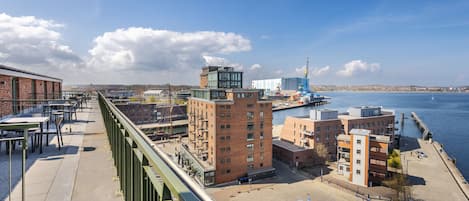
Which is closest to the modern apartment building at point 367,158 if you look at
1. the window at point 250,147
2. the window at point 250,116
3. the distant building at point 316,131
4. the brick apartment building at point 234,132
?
the distant building at point 316,131

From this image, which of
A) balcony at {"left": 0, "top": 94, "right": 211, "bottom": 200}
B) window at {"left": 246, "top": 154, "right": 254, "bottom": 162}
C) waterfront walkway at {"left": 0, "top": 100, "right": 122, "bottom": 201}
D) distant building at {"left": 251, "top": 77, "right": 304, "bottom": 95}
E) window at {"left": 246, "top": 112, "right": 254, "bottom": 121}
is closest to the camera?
balcony at {"left": 0, "top": 94, "right": 211, "bottom": 200}

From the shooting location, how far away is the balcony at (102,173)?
4.58 feet

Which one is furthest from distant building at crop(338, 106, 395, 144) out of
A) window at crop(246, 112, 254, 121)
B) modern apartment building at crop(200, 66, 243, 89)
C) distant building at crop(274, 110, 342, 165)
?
modern apartment building at crop(200, 66, 243, 89)

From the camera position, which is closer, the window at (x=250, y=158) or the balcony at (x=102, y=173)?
the balcony at (x=102, y=173)

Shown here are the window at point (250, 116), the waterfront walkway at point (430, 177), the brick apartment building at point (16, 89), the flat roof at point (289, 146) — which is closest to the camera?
the brick apartment building at point (16, 89)

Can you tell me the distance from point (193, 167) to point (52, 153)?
818 inches

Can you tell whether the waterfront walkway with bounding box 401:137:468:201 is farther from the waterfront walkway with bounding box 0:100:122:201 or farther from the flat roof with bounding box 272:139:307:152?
the waterfront walkway with bounding box 0:100:122:201

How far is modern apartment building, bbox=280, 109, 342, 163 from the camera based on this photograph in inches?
1148

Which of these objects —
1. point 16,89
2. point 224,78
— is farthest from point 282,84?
point 16,89

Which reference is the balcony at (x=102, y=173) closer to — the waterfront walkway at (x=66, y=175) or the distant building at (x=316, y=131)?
the waterfront walkway at (x=66, y=175)

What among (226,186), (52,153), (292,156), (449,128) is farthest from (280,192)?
(449,128)

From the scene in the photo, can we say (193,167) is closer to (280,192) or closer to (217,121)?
(217,121)

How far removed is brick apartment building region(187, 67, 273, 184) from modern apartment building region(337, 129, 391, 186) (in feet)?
25.5

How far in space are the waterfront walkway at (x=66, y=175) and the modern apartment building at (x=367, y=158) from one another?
71.6ft
